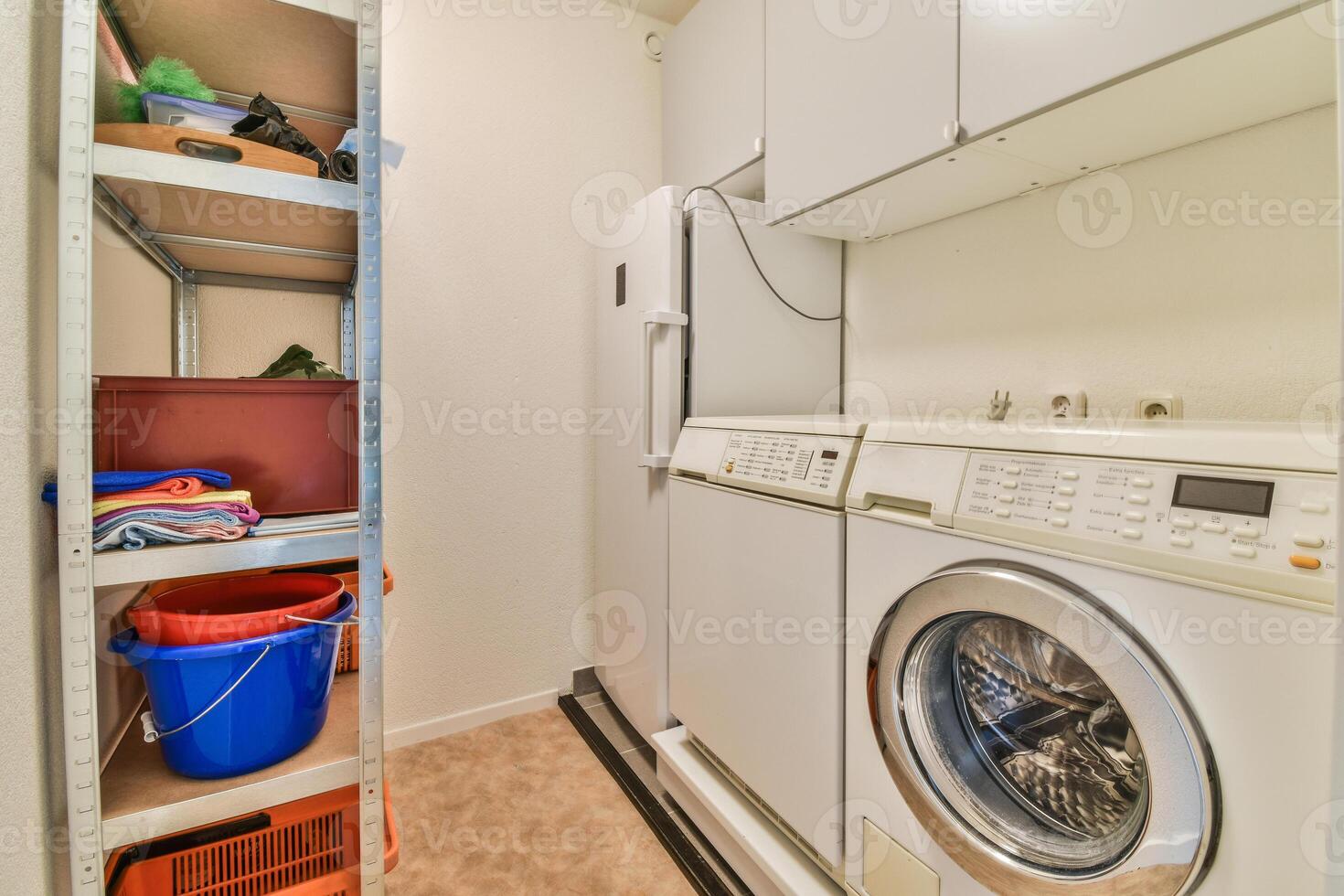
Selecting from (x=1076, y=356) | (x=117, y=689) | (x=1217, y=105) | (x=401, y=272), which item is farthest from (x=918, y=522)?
(x=401, y=272)

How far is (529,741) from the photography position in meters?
1.97

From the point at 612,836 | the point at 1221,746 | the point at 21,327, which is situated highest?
→ the point at 21,327

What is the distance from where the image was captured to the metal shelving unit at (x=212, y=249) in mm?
833

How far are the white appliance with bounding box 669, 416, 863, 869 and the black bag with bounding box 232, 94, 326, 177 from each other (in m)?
1.02

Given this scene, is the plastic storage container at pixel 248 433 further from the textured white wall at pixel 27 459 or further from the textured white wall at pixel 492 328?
the textured white wall at pixel 492 328

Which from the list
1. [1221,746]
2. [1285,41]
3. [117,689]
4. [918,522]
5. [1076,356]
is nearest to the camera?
[1221,746]

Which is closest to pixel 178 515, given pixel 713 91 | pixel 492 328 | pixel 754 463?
pixel 754 463

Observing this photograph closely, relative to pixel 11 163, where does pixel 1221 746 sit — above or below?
below

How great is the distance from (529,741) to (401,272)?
163 cm

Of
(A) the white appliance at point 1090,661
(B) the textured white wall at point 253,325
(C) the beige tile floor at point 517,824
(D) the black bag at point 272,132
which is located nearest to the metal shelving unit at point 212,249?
(D) the black bag at point 272,132

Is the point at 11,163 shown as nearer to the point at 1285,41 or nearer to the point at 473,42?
the point at 473,42

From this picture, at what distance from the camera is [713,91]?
194 centimetres

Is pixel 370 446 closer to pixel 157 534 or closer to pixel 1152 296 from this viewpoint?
pixel 157 534

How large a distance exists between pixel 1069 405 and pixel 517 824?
1.76 m
